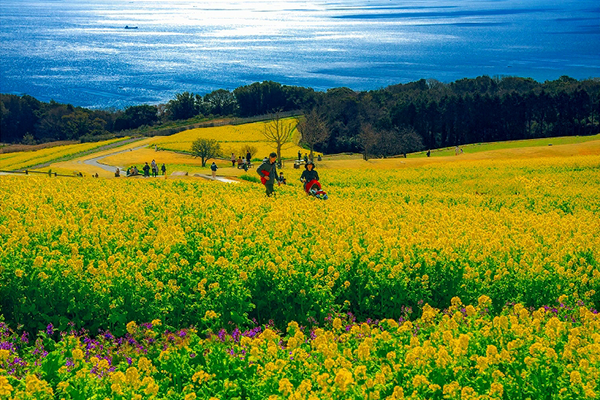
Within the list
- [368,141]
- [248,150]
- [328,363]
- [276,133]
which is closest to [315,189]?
[328,363]

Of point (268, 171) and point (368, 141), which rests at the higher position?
point (368, 141)

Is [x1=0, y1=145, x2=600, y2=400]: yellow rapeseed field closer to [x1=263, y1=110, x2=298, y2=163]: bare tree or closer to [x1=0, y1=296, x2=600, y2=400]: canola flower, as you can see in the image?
[x1=0, y1=296, x2=600, y2=400]: canola flower

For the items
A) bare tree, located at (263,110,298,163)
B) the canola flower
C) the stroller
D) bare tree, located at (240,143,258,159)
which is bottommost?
the canola flower

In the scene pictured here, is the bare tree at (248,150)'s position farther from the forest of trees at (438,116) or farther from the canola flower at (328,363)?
the canola flower at (328,363)

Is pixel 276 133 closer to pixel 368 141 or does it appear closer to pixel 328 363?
pixel 368 141

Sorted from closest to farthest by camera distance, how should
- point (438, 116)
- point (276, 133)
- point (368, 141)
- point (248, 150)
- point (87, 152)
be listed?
1. point (248, 150)
2. point (368, 141)
3. point (87, 152)
4. point (438, 116)
5. point (276, 133)

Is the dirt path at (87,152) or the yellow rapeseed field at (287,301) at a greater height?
the dirt path at (87,152)

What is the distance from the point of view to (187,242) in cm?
1564

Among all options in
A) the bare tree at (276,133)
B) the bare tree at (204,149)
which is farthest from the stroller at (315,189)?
the bare tree at (204,149)

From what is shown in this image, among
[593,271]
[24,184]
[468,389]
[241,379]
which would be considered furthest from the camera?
[24,184]

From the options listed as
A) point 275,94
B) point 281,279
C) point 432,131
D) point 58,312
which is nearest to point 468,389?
point 281,279

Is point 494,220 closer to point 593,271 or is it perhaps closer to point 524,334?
point 593,271

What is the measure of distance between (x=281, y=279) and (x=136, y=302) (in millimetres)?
3319

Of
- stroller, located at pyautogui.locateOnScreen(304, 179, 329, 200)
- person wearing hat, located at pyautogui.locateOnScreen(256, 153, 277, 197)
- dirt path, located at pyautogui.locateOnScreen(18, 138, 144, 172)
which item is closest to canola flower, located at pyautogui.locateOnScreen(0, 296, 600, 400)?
person wearing hat, located at pyautogui.locateOnScreen(256, 153, 277, 197)
